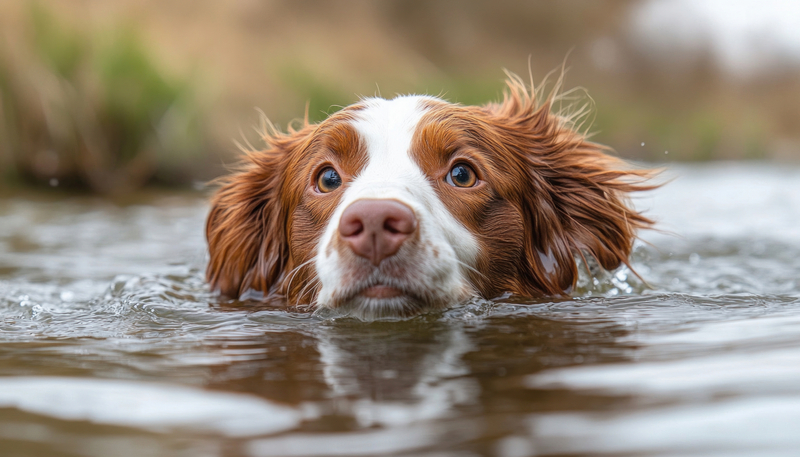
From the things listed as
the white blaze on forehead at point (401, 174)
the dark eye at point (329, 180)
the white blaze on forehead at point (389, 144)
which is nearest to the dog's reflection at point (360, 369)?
the white blaze on forehead at point (401, 174)

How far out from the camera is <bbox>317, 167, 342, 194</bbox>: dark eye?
3.89 m

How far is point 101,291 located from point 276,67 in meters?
11.7

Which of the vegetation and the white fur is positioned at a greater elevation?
the vegetation

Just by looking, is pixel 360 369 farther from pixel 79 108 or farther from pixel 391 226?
pixel 79 108

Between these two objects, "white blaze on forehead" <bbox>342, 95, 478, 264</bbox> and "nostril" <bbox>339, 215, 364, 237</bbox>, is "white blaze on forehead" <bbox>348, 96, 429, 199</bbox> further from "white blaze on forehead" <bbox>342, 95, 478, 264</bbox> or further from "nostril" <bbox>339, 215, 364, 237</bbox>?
"nostril" <bbox>339, 215, 364, 237</bbox>

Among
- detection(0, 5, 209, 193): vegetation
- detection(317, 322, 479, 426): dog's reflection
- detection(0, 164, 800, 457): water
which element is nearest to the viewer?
detection(0, 164, 800, 457): water

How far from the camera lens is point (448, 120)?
3.87 meters

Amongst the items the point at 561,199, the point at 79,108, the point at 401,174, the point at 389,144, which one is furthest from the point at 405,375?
the point at 79,108

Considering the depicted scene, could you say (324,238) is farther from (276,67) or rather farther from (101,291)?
(276,67)

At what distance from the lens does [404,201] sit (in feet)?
10.5

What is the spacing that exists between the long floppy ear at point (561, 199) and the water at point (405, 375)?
0.20 meters

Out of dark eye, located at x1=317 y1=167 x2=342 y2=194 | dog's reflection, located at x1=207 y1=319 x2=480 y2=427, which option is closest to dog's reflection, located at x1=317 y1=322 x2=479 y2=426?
dog's reflection, located at x1=207 y1=319 x2=480 y2=427

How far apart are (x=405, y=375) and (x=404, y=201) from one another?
3.16ft

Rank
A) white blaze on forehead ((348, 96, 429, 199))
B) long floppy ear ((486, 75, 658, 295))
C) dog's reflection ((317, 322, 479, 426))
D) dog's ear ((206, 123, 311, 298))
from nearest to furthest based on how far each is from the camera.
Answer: dog's reflection ((317, 322, 479, 426)), white blaze on forehead ((348, 96, 429, 199)), long floppy ear ((486, 75, 658, 295)), dog's ear ((206, 123, 311, 298))
